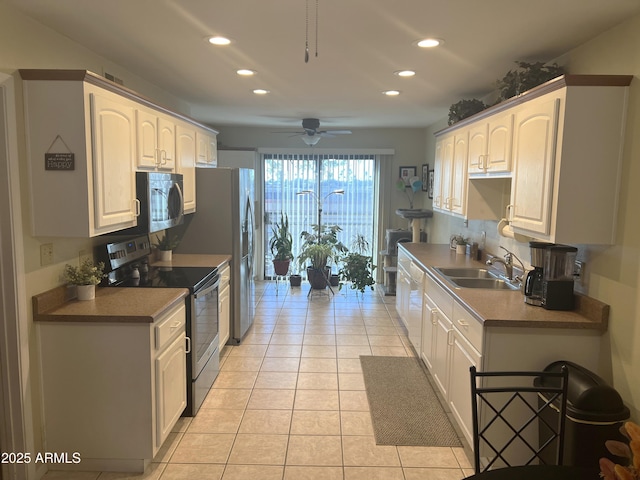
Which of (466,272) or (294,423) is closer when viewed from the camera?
(294,423)

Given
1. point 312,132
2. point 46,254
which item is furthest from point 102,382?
point 312,132

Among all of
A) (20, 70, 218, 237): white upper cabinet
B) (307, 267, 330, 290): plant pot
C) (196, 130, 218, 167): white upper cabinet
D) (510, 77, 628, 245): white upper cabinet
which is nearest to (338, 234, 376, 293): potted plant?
(307, 267, 330, 290): plant pot

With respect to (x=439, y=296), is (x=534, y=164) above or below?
above

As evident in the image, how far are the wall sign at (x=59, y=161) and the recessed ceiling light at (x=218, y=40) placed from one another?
102 cm

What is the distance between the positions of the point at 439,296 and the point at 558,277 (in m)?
0.98

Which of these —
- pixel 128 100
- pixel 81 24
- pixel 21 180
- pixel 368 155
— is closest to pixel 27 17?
pixel 81 24

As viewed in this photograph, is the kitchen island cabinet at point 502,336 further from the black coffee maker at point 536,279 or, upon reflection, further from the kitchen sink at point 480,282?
the kitchen sink at point 480,282

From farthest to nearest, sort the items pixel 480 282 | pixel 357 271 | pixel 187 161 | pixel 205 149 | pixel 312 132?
pixel 357 271 → pixel 312 132 → pixel 205 149 → pixel 187 161 → pixel 480 282

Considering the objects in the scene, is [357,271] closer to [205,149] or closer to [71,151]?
[205,149]

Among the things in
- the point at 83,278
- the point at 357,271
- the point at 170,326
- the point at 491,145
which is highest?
the point at 491,145

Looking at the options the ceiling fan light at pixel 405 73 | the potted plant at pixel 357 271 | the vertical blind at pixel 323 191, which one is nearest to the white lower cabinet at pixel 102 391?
the ceiling fan light at pixel 405 73

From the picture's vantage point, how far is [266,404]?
3.42m

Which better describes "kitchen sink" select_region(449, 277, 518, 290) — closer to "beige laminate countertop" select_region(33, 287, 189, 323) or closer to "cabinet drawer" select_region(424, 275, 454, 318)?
"cabinet drawer" select_region(424, 275, 454, 318)

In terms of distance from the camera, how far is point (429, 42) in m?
2.77
